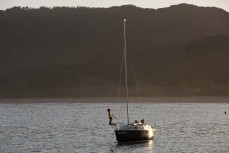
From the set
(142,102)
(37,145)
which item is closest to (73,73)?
(142,102)

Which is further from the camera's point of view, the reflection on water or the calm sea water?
the calm sea water

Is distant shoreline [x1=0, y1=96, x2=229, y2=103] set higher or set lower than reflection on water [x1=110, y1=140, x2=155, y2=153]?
higher

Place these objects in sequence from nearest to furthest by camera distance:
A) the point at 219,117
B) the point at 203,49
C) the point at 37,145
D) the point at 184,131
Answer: the point at 37,145 → the point at 184,131 → the point at 219,117 → the point at 203,49

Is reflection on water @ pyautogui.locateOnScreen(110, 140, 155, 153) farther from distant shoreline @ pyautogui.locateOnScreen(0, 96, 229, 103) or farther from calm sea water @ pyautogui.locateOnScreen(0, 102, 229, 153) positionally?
distant shoreline @ pyautogui.locateOnScreen(0, 96, 229, 103)

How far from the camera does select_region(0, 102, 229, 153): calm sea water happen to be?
207 feet

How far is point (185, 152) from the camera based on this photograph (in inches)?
2333

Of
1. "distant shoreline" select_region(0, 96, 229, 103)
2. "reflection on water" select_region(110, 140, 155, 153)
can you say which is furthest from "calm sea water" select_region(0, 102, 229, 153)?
"distant shoreline" select_region(0, 96, 229, 103)

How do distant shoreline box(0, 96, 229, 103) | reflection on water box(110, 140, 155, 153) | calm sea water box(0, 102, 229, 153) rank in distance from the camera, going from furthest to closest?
1. distant shoreline box(0, 96, 229, 103)
2. calm sea water box(0, 102, 229, 153)
3. reflection on water box(110, 140, 155, 153)

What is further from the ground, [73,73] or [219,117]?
[73,73]

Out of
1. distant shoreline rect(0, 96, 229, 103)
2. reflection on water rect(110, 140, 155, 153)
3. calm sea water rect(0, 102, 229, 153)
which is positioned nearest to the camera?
reflection on water rect(110, 140, 155, 153)

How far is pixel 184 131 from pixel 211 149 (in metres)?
19.7

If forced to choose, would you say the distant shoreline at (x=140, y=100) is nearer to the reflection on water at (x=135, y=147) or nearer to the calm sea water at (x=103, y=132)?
the calm sea water at (x=103, y=132)

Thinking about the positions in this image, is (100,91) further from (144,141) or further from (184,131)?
(144,141)

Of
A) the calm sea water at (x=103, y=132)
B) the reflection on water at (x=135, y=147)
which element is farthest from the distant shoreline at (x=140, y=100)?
the reflection on water at (x=135, y=147)
